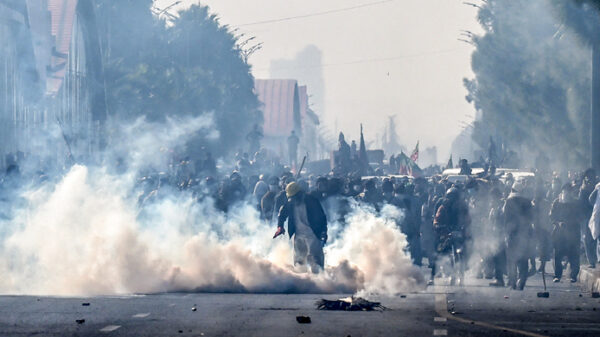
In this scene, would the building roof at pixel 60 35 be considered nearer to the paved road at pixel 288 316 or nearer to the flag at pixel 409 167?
the flag at pixel 409 167

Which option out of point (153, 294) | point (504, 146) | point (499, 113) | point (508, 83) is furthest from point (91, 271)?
point (504, 146)

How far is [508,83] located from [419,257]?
3703 cm

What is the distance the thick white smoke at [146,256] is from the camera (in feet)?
58.2

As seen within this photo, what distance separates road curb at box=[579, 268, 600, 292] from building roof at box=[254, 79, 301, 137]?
341ft

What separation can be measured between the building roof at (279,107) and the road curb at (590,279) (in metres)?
104

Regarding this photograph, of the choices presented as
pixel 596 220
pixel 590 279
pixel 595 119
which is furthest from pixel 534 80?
pixel 590 279

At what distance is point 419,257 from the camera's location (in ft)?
72.6

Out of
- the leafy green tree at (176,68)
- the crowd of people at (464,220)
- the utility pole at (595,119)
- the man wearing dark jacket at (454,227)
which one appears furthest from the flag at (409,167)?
the man wearing dark jacket at (454,227)

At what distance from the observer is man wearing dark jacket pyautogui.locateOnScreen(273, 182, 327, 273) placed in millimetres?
18562

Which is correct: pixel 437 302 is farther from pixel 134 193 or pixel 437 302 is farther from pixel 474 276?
pixel 134 193

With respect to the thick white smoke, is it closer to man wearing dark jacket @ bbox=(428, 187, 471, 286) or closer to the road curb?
man wearing dark jacket @ bbox=(428, 187, 471, 286)

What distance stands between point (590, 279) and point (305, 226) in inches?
173

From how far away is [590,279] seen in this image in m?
18.9

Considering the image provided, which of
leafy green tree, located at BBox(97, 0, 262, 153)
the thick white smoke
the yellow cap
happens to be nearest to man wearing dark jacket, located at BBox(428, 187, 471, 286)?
the thick white smoke
